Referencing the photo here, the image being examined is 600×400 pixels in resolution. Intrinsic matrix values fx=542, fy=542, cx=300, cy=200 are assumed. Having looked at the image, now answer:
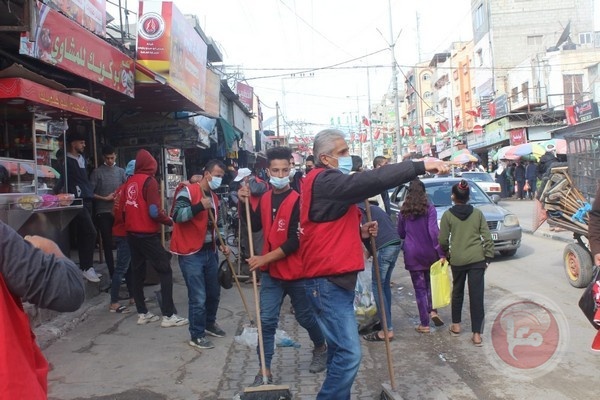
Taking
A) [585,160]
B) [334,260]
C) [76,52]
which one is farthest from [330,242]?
[585,160]

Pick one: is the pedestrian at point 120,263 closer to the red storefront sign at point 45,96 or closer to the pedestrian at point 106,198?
the pedestrian at point 106,198

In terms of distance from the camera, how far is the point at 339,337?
10.9ft

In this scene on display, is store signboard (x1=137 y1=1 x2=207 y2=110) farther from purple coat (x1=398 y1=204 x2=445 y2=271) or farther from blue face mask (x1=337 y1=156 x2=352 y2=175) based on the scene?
blue face mask (x1=337 y1=156 x2=352 y2=175)

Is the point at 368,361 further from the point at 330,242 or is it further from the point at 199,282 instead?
the point at 330,242

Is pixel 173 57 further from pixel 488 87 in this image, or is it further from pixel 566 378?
pixel 488 87

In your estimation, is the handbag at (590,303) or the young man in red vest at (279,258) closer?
the handbag at (590,303)

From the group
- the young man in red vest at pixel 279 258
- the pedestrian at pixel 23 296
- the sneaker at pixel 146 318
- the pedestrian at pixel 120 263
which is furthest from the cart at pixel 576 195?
the pedestrian at pixel 23 296

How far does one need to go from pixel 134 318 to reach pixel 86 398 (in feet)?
7.81

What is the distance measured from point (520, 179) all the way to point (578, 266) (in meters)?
18.4

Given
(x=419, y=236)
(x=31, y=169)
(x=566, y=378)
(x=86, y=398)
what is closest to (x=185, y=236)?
(x=86, y=398)

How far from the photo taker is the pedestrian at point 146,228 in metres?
5.97

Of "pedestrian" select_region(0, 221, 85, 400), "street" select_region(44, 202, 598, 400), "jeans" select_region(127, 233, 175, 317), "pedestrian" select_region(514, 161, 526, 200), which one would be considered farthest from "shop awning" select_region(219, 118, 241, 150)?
"pedestrian" select_region(0, 221, 85, 400)

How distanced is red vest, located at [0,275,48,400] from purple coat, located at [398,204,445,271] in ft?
15.3

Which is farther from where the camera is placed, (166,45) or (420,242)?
(166,45)
